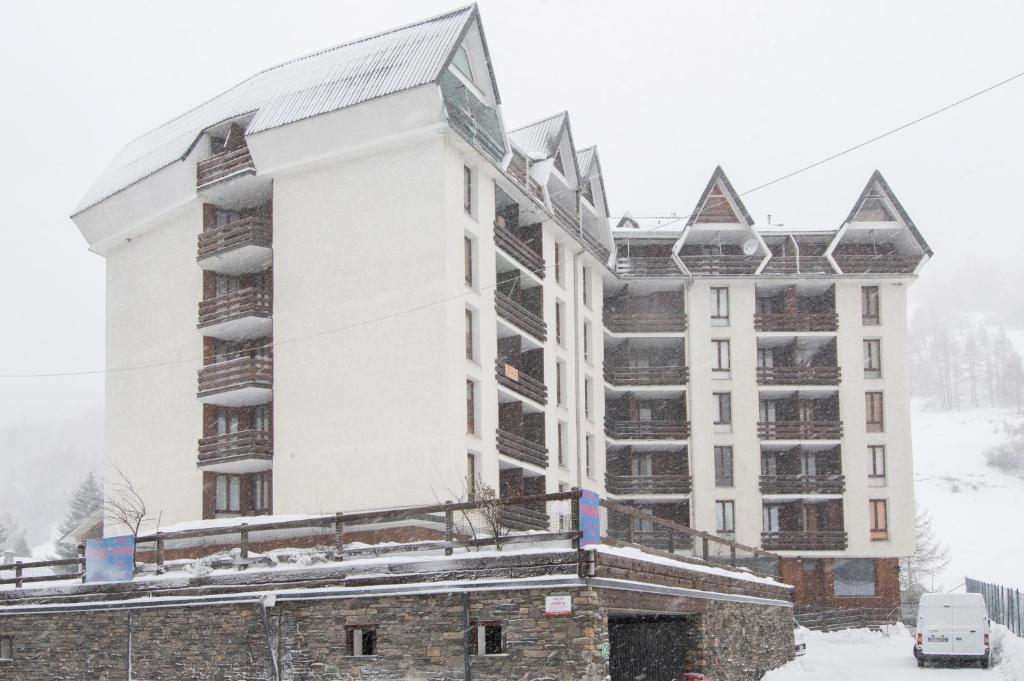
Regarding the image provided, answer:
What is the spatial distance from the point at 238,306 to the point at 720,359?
25.7 meters

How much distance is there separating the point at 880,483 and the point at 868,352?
610 centimetres

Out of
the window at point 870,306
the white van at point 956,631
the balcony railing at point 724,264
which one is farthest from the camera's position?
the balcony railing at point 724,264

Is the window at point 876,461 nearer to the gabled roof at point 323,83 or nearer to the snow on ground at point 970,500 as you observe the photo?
the gabled roof at point 323,83

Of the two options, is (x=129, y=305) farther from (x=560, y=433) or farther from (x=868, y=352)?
(x=868, y=352)

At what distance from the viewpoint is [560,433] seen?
46.1 metres

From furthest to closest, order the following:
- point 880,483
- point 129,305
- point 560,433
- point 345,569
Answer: point 880,483
point 560,433
point 129,305
point 345,569

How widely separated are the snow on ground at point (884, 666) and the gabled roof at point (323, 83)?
63.8 feet

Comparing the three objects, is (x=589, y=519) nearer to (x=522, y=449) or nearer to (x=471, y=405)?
(x=471, y=405)

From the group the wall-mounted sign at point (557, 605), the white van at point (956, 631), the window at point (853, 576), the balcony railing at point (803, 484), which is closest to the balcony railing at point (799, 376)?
the balcony railing at point (803, 484)

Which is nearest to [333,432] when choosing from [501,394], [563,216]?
[501,394]

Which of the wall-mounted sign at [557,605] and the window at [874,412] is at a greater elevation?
the window at [874,412]

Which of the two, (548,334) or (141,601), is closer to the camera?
(141,601)

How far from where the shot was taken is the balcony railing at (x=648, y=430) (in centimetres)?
5491

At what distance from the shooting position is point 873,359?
184 ft
